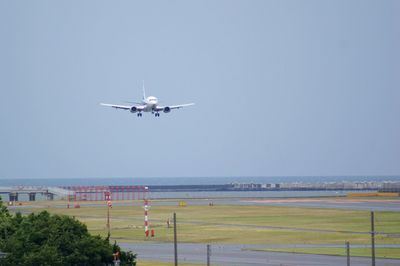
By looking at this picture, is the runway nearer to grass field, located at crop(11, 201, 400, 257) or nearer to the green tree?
grass field, located at crop(11, 201, 400, 257)

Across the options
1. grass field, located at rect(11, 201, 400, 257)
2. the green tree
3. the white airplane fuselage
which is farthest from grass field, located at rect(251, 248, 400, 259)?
the white airplane fuselage

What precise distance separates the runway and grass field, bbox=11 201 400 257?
352cm

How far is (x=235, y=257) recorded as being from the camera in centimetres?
6194

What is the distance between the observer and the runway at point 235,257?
57944 millimetres

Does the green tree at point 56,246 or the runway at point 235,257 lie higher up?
the green tree at point 56,246

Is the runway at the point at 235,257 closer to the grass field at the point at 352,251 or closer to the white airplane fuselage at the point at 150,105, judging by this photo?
the grass field at the point at 352,251

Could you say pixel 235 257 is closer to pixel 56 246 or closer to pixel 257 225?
pixel 56 246

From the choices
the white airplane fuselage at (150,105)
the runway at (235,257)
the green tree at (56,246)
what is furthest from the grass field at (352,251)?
the white airplane fuselage at (150,105)

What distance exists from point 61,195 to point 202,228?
9471 centimetres

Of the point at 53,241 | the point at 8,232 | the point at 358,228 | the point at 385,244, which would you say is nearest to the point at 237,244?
the point at 385,244

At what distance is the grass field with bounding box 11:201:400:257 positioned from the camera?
75.2 metres

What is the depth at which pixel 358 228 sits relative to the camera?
83.8 m

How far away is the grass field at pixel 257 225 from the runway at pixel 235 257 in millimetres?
3520

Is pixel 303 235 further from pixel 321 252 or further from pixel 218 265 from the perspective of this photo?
pixel 218 265
